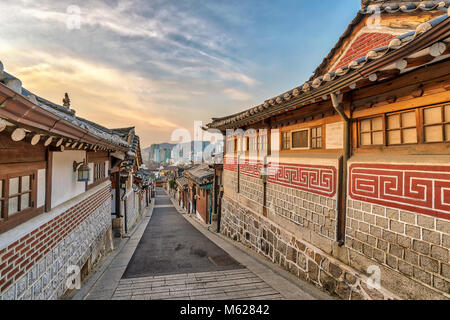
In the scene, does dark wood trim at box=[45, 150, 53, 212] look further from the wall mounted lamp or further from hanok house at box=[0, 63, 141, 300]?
the wall mounted lamp

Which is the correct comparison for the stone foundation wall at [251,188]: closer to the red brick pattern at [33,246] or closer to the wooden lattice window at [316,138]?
the wooden lattice window at [316,138]

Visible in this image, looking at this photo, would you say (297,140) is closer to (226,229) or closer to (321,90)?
(321,90)

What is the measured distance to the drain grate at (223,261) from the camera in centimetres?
680

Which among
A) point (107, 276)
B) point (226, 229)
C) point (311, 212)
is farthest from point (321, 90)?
point (226, 229)

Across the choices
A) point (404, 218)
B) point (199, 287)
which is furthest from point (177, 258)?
→ point (404, 218)

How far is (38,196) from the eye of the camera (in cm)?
382

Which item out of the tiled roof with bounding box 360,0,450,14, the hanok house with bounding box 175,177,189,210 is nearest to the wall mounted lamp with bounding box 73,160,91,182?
the tiled roof with bounding box 360,0,450,14

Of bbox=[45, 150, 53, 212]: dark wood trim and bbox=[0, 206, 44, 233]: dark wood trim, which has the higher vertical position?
bbox=[45, 150, 53, 212]: dark wood trim

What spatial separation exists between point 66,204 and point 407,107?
633 cm

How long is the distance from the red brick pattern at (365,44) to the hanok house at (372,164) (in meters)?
0.03

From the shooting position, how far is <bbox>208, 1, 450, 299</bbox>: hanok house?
2.97 m

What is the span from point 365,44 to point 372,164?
4.05 m

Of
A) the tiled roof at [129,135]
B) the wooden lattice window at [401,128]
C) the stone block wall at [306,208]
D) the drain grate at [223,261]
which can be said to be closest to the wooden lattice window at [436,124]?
the wooden lattice window at [401,128]

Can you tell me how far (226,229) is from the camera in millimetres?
12000
